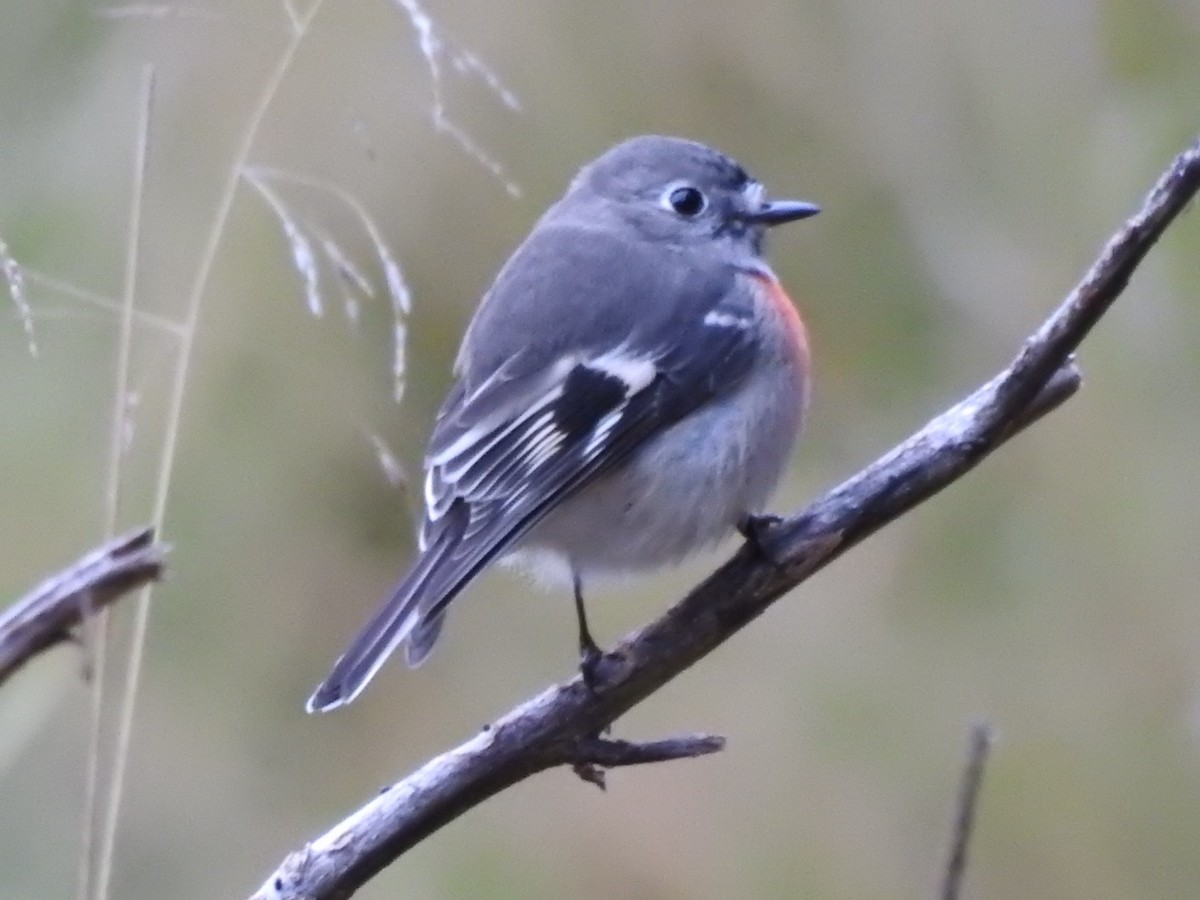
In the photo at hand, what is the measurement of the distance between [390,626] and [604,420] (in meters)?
0.39

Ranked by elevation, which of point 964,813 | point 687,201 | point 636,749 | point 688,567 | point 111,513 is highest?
point 111,513

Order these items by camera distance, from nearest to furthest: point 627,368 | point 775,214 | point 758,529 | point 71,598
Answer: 1. point 71,598
2. point 758,529
3. point 627,368
4. point 775,214

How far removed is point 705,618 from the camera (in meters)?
1.74

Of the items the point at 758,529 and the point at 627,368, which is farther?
the point at 627,368

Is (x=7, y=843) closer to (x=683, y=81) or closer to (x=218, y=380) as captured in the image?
(x=218, y=380)

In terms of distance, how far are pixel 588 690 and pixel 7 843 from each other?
1.70 metres

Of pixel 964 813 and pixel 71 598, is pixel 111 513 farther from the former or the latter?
pixel 964 813

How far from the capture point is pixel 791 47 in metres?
3.16

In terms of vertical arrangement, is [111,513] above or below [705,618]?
above

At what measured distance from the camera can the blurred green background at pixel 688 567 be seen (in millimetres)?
2871

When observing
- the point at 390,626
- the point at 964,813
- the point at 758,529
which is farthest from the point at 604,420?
the point at 964,813

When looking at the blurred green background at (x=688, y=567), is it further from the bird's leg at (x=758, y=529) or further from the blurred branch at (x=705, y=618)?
the blurred branch at (x=705, y=618)

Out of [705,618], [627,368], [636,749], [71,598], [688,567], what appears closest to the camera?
[71,598]

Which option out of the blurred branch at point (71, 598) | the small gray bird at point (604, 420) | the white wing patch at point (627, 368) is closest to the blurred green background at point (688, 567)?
the small gray bird at point (604, 420)
